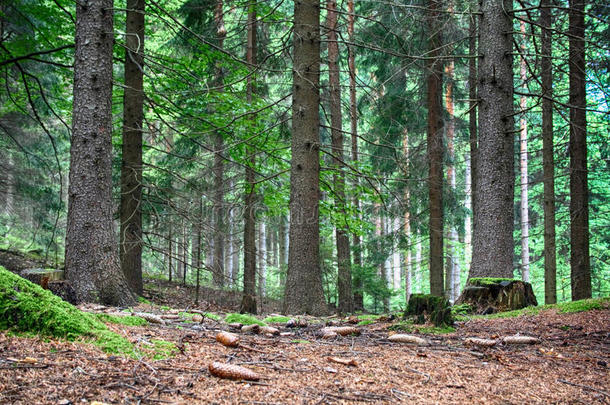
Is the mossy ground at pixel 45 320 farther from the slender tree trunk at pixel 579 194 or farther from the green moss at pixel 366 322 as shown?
the slender tree trunk at pixel 579 194

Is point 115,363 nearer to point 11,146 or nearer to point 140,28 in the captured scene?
point 140,28

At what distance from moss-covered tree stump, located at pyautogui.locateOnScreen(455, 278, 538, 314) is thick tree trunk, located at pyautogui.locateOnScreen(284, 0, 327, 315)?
2398 millimetres

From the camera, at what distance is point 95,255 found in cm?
595

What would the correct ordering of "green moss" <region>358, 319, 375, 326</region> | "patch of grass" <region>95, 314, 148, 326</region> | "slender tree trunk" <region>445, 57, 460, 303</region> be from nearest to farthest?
1. "patch of grass" <region>95, 314, 148, 326</region>
2. "green moss" <region>358, 319, 375, 326</region>
3. "slender tree trunk" <region>445, 57, 460, 303</region>

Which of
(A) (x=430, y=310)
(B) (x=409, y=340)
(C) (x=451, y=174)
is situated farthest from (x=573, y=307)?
(C) (x=451, y=174)

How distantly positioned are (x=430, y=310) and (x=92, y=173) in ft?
15.9

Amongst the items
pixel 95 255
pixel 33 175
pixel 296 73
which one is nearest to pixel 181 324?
pixel 95 255

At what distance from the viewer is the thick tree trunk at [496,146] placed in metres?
7.73

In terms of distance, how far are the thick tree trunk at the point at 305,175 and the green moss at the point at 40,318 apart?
179 inches

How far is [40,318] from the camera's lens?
9.30 feet

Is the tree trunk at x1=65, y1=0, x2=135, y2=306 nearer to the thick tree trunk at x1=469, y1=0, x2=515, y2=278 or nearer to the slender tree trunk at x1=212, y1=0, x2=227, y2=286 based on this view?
the slender tree trunk at x1=212, y1=0, x2=227, y2=286

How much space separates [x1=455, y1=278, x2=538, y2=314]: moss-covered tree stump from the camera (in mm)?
6754

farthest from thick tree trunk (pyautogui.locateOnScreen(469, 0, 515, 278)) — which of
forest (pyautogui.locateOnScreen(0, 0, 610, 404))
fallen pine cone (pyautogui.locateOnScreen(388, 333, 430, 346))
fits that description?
fallen pine cone (pyautogui.locateOnScreen(388, 333, 430, 346))

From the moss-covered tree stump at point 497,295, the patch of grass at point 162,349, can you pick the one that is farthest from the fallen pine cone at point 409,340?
the moss-covered tree stump at point 497,295
